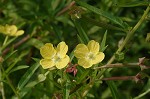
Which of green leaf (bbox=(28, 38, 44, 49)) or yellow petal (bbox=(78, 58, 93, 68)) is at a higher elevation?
yellow petal (bbox=(78, 58, 93, 68))

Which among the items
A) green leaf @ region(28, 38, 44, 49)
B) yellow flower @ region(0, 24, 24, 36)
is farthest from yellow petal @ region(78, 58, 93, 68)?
green leaf @ region(28, 38, 44, 49)

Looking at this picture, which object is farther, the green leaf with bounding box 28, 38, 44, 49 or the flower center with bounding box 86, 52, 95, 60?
the green leaf with bounding box 28, 38, 44, 49

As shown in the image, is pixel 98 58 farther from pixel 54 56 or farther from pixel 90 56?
pixel 54 56

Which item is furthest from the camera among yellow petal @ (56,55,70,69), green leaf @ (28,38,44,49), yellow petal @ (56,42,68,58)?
green leaf @ (28,38,44,49)

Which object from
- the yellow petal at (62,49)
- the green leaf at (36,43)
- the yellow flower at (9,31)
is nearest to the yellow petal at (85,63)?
the yellow petal at (62,49)

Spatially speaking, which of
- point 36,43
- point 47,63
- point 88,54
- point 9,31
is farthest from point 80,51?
point 36,43

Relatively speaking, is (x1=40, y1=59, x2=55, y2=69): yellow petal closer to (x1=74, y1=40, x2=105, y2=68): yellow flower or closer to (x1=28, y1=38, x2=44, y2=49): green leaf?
(x1=74, y1=40, x2=105, y2=68): yellow flower

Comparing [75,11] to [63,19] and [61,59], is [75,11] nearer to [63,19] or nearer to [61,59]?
[61,59]

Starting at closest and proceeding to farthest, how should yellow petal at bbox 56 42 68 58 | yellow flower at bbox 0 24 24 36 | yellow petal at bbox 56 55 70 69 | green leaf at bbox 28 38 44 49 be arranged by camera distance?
yellow petal at bbox 56 55 70 69 → yellow petal at bbox 56 42 68 58 → yellow flower at bbox 0 24 24 36 → green leaf at bbox 28 38 44 49
